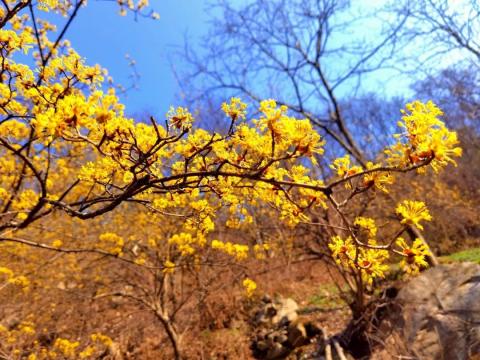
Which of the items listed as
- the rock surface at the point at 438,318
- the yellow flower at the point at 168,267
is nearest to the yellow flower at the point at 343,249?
the yellow flower at the point at 168,267

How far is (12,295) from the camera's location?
Result: 7.05m

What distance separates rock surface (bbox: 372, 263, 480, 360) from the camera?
14.8ft

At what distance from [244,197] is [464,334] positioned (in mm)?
4121

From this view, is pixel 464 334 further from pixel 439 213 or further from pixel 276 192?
pixel 439 213

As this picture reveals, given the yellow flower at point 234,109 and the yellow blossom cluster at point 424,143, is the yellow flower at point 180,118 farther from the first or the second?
the yellow blossom cluster at point 424,143

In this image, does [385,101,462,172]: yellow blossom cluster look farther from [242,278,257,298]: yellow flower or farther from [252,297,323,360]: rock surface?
[252,297,323,360]: rock surface

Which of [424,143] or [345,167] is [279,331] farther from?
[424,143]

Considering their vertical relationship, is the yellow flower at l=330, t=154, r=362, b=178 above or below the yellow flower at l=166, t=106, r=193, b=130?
below

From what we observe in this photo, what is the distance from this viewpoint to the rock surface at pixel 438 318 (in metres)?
4.50

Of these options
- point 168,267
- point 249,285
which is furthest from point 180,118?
point 249,285

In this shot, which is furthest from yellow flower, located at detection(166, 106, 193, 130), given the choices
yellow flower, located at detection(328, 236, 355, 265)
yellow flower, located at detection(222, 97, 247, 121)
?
yellow flower, located at detection(328, 236, 355, 265)

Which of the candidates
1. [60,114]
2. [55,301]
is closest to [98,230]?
[55,301]

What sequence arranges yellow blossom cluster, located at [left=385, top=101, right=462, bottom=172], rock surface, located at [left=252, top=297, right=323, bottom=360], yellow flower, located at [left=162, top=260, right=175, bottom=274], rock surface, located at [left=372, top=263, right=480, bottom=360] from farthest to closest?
rock surface, located at [left=252, top=297, right=323, bottom=360], rock surface, located at [left=372, top=263, right=480, bottom=360], yellow flower, located at [left=162, top=260, right=175, bottom=274], yellow blossom cluster, located at [left=385, top=101, right=462, bottom=172]

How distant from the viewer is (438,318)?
4902 mm
